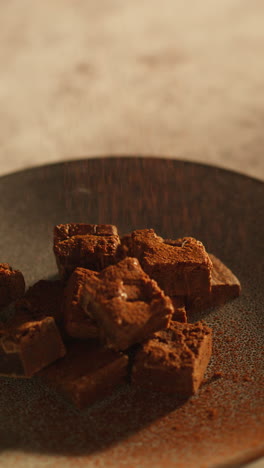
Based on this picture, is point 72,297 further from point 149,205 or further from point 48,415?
point 149,205

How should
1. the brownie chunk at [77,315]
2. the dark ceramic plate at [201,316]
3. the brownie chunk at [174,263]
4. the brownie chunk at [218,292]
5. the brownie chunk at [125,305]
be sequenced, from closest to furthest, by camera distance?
the dark ceramic plate at [201,316] → the brownie chunk at [125,305] → the brownie chunk at [77,315] → the brownie chunk at [174,263] → the brownie chunk at [218,292]

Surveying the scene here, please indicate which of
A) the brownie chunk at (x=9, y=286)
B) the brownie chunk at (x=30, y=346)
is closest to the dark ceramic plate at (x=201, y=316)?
the brownie chunk at (x=30, y=346)

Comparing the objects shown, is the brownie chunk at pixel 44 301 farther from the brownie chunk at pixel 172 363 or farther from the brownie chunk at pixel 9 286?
the brownie chunk at pixel 172 363

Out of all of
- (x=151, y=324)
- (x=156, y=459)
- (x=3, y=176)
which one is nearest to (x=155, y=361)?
(x=151, y=324)

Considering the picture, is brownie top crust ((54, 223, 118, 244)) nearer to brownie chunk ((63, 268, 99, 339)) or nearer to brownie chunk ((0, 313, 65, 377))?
brownie chunk ((63, 268, 99, 339))

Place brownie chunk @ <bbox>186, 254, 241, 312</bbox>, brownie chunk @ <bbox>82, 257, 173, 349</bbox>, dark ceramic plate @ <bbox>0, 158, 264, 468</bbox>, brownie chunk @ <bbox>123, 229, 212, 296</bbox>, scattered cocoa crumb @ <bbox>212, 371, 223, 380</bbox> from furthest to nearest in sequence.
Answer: brownie chunk @ <bbox>186, 254, 241, 312</bbox>
brownie chunk @ <bbox>123, 229, 212, 296</bbox>
scattered cocoa crumb @ <bbox>212, 371, 223, 380</bbox>
brownie chunk @ <bbox>82, 257, 173, 349</bbox>
dark ceramic plate @ <bbox>0, 158, 264, 468</bbox>

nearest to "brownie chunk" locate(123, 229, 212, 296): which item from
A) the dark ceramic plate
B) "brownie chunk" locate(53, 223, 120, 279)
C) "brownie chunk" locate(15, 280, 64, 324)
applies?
"brownie chunk" locate(53, 223, 120, 279)

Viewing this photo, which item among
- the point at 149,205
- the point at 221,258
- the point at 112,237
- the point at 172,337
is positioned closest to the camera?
the point at 172,337
